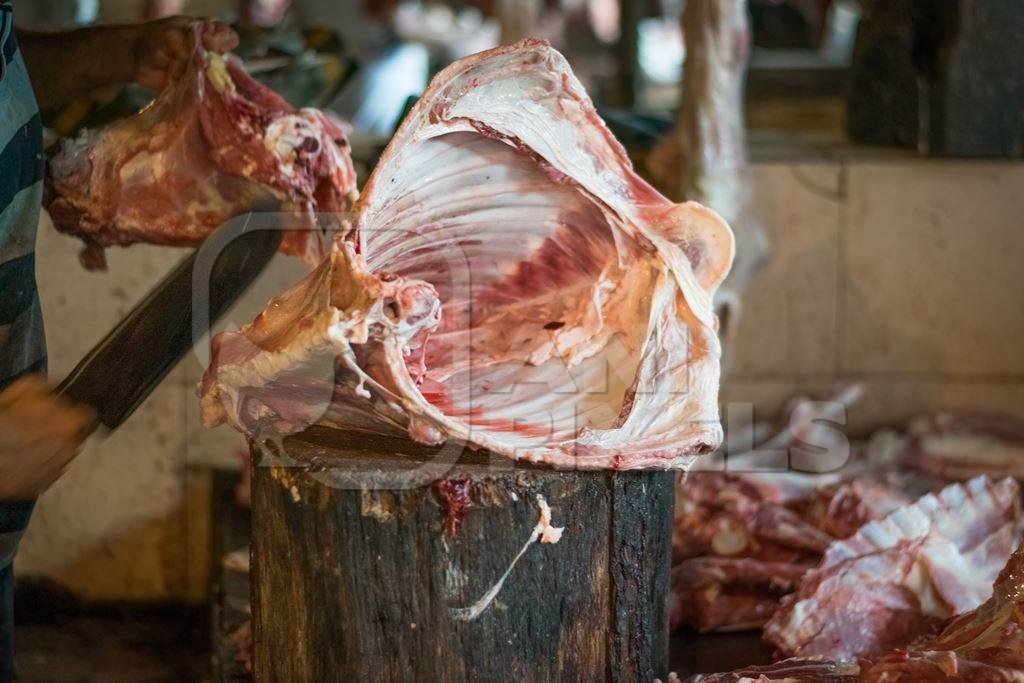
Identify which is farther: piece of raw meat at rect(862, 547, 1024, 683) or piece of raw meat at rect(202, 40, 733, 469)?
piece of raw meat at rect(862, 547, 1024, 683)

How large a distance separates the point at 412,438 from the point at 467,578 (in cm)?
26

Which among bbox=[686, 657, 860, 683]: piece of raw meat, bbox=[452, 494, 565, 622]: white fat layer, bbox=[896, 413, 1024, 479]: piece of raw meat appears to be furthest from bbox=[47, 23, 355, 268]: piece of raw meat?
bbox=[896, 413, 1024, 479]: piece of raw meat

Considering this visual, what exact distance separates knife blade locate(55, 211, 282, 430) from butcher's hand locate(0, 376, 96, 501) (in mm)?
170

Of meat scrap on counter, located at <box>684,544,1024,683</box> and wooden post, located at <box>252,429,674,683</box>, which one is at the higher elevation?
wooden post, located at <box>252,429,674,683</box>

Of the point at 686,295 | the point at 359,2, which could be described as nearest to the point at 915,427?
the point at 686,295

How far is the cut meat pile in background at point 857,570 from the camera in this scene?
2.28 metres

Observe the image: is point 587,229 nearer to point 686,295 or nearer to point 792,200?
point 686,295

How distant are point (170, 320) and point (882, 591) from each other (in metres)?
1.63

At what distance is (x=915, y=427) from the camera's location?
4254mm

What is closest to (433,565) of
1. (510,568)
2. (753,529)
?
(510,568)

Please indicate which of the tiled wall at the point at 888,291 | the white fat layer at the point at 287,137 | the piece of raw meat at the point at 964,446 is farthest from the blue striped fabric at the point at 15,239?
the piece of raw meat at the point at 964,446

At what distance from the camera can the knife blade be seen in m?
2.35

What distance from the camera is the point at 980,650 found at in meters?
2.21

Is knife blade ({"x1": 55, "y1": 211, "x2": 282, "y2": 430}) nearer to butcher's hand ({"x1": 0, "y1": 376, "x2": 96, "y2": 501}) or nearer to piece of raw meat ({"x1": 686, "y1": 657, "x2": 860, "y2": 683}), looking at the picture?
butcher's hand ({"x1": 0, "y1": 376, "x2": 96, "y2": 501})
